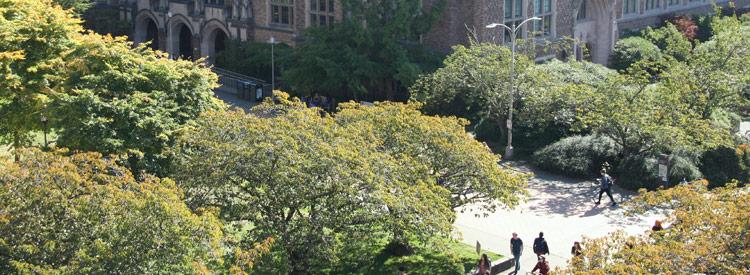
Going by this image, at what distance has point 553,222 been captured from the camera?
29.0 meters

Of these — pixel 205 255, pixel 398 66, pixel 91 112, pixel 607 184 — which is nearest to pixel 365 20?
pixel 398 66

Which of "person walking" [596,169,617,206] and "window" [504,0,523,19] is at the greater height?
"window" [504,0,523,19]

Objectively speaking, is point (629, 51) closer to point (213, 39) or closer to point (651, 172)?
point (651, 172)

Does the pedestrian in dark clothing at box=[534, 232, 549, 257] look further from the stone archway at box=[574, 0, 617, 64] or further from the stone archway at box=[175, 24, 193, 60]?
the stone archway at box=[175, 24, 193, 60]

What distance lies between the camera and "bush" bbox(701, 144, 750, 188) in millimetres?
32469

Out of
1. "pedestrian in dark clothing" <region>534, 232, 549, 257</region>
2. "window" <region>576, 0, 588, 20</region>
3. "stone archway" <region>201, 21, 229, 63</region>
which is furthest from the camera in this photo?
"stone archway" <region>201, 21, 229, 63</region>

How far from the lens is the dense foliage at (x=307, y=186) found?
788 inches

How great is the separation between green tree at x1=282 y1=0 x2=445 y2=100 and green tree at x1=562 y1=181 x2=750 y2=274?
88.1ft

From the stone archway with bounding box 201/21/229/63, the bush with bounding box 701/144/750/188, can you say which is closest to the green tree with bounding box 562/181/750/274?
the bush with bounding box 701/144/750/188

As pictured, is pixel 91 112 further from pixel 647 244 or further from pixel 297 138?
pixel 647 244

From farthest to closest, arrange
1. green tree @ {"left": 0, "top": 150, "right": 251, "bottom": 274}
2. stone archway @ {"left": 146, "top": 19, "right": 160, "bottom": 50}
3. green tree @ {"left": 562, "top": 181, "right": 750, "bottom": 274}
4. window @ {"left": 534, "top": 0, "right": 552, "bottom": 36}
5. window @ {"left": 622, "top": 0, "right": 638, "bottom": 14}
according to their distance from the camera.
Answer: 1. stone archway @ {"left": 146, "top": 19, "right": 160, "bottom": 50}
2. window @ {"left": 622, "top": 0, "right": 638, "bottom": 14}
3. window @ {"left": 534, "top": 0, "right": 552, "bottom": 36}
4. green tree @ {"left": 0, "top": 150, "right": 251, "bottom": 274}
5. green tree @ {"left": 562, "top": 181, "right": 750, "bottom": 274}

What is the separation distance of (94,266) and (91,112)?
9800 mm

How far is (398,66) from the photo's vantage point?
4412cm

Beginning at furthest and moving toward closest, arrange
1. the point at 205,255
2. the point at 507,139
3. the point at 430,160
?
the point at 507,139 → the point at 430,160 → the point at 205,255
